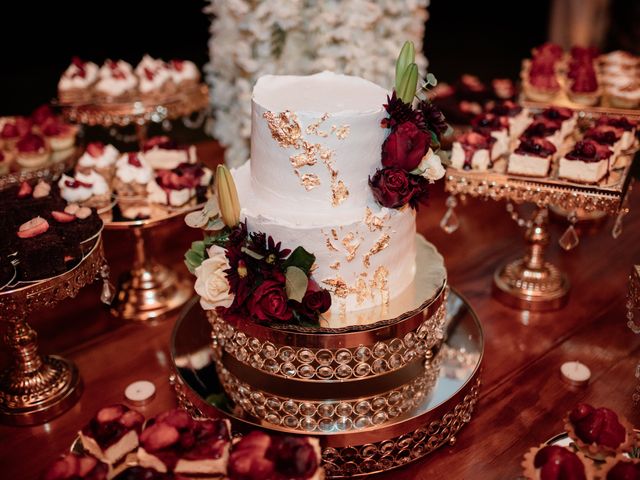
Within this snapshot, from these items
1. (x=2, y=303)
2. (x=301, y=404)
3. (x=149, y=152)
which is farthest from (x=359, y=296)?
(x=149, y=152)

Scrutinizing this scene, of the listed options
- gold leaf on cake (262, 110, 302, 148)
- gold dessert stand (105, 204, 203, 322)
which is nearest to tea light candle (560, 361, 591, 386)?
A: gold leaf on cake (262, 110, 302, 148)

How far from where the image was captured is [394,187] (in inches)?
66.7

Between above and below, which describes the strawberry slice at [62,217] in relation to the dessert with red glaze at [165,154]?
above

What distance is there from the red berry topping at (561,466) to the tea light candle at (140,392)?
3.98 feet

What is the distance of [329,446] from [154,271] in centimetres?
128

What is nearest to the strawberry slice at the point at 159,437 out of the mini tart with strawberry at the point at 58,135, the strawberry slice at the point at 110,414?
the strawberry slice at the point at 110,414

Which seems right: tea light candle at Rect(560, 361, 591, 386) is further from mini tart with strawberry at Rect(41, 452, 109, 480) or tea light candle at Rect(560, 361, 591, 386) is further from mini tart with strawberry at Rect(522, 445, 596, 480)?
mini tart with strawberry at Rect(41, 452, 109, 480)

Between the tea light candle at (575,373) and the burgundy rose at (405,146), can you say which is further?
the tea light candle at (575,373)

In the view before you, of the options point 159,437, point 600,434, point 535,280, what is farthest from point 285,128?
point 535,280

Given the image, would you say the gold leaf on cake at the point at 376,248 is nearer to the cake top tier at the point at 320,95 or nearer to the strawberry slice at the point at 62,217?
the cake top tier at the point at 320,95

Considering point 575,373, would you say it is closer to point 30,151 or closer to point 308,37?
point 308,37

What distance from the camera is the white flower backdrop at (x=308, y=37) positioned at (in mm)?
3182

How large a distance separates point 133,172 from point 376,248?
1210 mm

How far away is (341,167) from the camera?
1706mm
